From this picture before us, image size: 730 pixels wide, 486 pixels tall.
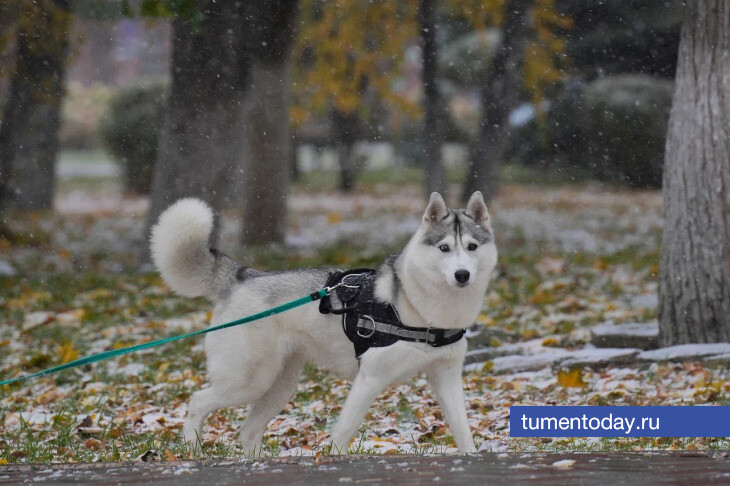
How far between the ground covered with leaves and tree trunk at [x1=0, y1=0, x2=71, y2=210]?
1165 mm

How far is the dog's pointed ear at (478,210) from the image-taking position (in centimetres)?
491

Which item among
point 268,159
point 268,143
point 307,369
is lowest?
point 307,369

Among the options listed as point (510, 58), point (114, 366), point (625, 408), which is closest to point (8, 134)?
point (510, 58)

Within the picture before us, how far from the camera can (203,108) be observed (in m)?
12.8

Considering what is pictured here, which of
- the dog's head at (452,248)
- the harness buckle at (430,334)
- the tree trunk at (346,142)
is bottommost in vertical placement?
the harness buckle at (430,334)

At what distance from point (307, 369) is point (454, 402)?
269 cm

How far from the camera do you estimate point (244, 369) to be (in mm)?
5066

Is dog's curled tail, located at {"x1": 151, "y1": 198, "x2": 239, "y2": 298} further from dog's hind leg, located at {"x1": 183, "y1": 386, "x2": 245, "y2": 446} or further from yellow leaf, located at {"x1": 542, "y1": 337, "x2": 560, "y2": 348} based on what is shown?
yellow leaf, located at {"x1": 542, "y1": 337, "x2": 560, "y2": 348}

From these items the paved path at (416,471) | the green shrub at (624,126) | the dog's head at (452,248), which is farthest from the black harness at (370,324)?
the green shrub at (624,126)

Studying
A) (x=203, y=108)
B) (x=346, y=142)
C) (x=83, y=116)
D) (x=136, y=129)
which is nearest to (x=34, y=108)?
(x=136, y=129)

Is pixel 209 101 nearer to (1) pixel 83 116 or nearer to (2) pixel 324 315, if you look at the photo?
(2) pixel 324 315

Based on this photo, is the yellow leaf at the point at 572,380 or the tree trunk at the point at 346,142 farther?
the tree trunk at the point at 346,142

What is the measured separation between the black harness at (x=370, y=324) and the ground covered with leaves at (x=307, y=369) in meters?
0.60

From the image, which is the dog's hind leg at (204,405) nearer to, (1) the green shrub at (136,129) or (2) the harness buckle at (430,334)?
(2) the harness buckle at (430,334)
